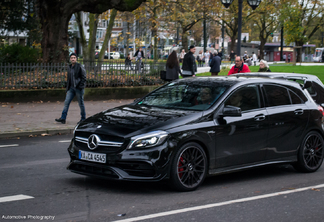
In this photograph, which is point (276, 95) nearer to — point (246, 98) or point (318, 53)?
point (246, 98)

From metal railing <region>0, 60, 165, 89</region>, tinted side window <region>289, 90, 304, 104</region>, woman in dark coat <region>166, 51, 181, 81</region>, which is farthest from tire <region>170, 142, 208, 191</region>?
metal railing <region>0, 60, 165, 89</region>

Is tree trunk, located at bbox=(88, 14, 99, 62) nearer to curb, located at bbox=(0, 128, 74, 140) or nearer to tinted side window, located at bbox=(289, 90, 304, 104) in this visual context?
curb, located at bbox=(0, 128, 74, 140)

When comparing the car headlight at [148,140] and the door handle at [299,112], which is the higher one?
the door handle at [299,112]

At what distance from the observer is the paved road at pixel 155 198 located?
533 cm

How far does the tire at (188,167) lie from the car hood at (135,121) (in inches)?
14.0

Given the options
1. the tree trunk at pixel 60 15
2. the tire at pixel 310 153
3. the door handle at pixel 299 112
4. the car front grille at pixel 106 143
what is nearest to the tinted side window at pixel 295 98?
the door handle at pixel 299 112

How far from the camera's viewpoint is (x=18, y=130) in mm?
11922

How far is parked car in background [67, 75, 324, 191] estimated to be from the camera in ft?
19.8

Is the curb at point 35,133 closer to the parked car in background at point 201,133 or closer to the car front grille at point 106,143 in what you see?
the parked car in background at point 201,133

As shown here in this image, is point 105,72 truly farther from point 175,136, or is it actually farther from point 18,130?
point 175,136

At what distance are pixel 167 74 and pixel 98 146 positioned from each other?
10863 mm

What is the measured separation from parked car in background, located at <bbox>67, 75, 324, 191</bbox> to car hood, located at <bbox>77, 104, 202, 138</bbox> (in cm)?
1

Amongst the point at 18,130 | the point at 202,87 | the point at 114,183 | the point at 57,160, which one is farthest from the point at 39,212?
the point at 18,130

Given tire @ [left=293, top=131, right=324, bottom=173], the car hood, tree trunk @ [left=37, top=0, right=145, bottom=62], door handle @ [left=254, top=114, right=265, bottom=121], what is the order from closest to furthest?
1. the car hood
2. door handle @ [left=254, top=114, right=265, bottom=121]
3. tire @ [left=293, top=131, right=324, bottom=173]
4. tree trunk @ [left=37, top=0, right=145, bottom=62]
